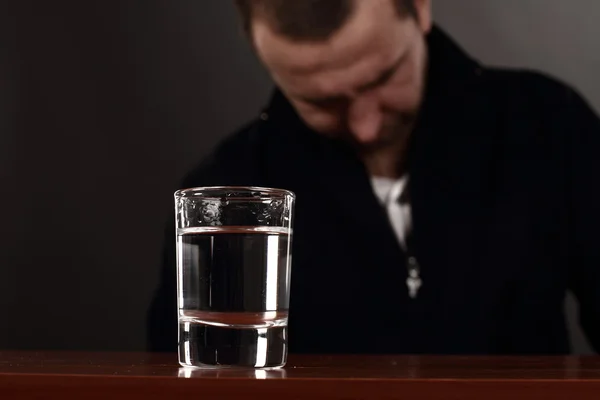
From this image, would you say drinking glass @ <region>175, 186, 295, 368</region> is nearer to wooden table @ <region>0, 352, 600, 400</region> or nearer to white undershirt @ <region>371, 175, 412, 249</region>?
wooden table @ <region>0, 352, 600, 400</region>

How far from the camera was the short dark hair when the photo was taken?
5.06 ft

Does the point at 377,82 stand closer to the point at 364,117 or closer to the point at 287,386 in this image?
the point at 364,117

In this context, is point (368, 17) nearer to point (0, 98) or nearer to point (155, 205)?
point (155, 205)

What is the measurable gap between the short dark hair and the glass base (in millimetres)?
1049

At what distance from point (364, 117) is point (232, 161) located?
0.28 metres

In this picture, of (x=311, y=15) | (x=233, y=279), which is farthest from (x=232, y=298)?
(x=311, y=15)

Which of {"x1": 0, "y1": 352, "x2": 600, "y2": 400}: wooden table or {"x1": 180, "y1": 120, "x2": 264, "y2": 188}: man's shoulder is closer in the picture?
{"x1": 0, "y1": 352, "x2": 600, "y2": 400}: wooden table

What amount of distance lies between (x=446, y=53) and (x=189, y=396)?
48.6 inches

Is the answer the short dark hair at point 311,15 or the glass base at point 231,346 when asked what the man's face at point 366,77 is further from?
the glass base at point 231,346

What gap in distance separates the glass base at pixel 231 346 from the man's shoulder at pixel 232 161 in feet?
3.30

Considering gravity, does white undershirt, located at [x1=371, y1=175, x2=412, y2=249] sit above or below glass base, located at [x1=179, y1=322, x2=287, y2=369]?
above

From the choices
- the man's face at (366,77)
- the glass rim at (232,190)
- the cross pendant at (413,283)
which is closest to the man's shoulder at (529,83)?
the man's face at (366,77)

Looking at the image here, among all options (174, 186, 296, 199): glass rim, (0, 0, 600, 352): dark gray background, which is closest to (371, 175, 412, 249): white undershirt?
(0, 0, 600, 352): dark gray background

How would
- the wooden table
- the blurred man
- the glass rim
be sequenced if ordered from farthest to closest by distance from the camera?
the blurred man, the glass rim, the wooden table
